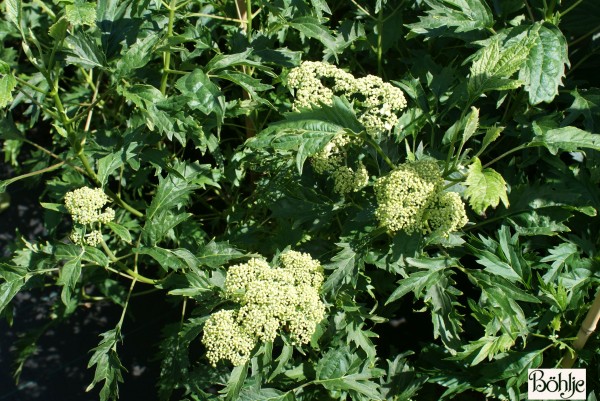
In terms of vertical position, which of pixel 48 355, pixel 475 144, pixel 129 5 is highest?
pixel 129 5

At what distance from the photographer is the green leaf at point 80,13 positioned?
2.06 meters

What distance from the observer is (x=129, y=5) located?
268cm

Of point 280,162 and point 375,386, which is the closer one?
point 375,386

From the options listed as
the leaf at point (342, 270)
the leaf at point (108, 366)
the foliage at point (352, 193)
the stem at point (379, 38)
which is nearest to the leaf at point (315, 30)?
the foliage at point (352, 193)

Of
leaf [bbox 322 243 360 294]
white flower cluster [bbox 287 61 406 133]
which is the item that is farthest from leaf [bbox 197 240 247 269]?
white flower cluster [bbox 287 61 406 133]

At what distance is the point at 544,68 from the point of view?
7.52 ft

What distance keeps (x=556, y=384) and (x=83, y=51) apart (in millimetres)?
2007

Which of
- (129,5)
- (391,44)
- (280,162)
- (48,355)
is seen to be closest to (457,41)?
(391,44)

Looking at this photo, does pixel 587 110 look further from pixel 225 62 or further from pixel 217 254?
pixel 217 254

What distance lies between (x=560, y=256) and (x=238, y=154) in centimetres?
126

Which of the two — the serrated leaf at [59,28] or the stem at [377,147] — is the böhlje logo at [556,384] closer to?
the stem at [377,147]

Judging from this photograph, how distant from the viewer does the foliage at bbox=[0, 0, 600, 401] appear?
6.84ft

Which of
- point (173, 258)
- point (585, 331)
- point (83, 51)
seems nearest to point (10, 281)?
point (173, 258)

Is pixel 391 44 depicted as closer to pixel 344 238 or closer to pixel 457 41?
pixel 457 41
